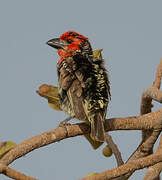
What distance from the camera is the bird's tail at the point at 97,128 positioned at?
4.56 m

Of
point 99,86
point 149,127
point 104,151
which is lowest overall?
point 104,151

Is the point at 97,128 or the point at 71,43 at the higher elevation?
the point at 71,43

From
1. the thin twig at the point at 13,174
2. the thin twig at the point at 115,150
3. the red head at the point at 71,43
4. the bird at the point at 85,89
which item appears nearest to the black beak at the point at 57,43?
the red head at the point at 71,43

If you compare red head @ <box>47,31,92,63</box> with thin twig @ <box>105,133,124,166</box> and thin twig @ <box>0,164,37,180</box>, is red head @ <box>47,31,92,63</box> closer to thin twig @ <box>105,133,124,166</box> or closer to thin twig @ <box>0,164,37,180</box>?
thin twig @ <box>105,133,124,166</box>

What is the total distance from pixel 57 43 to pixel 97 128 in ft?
6.85

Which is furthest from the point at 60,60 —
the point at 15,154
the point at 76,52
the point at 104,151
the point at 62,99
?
the point at 15,154

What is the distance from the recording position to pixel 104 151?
5066 millimetres

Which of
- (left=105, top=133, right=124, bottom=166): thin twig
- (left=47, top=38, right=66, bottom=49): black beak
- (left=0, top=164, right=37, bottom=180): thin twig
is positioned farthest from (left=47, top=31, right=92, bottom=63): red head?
(left=0, top=164, right=37, bottom=180): thin twig

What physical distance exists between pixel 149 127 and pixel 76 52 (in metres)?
1.78

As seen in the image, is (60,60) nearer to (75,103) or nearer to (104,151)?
(75,103)

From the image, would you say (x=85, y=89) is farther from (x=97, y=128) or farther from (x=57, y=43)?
Result: (x=57, y=43)

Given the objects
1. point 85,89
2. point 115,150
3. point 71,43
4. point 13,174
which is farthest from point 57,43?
point 13,174

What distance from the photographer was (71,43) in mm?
6254

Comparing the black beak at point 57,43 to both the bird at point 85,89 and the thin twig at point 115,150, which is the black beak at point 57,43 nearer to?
the bird at point 85,89
